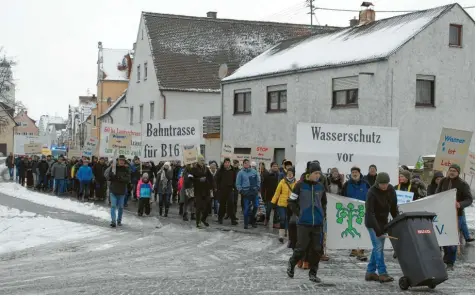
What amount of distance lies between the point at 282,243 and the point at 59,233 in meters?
5.33

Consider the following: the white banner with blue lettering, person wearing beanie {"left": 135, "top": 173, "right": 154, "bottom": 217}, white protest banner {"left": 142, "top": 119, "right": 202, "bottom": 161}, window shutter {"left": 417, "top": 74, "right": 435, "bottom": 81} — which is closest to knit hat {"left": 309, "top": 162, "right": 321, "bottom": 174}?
the white banner with blue lettering

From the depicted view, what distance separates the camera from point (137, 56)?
5006 centimetres

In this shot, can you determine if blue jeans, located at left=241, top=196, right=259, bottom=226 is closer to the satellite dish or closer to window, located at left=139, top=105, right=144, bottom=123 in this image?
the satellite dish

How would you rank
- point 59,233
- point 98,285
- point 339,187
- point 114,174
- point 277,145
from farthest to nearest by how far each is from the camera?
point 277,145 → point 114,174 → point 59,233 → point 339,187 → point 98,285

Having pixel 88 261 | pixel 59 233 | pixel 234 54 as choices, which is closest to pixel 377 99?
pixel 59 233

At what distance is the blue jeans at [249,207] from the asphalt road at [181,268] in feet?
2.75

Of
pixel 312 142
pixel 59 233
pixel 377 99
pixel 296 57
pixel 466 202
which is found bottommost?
pixel 59 233

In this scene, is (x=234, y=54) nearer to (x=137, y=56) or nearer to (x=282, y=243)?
(x=137, y=56)

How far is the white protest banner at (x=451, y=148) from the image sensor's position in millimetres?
15672

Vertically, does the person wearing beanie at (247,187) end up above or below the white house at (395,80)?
below

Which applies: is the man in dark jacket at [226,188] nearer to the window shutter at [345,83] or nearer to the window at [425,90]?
the window shutter at [345,83]

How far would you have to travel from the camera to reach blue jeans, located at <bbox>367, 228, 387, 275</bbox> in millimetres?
10750

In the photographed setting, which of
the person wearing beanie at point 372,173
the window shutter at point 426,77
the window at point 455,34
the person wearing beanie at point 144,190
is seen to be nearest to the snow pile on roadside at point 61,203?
the person wearing beanie at point 144,190

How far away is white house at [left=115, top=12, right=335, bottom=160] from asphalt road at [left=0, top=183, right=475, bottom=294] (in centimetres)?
2619
